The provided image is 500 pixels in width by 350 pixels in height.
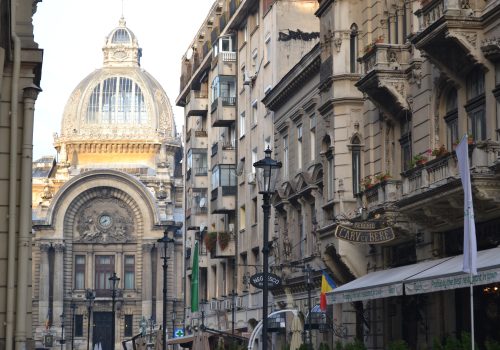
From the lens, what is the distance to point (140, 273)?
12775 centimetres

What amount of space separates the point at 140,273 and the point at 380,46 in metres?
94.1

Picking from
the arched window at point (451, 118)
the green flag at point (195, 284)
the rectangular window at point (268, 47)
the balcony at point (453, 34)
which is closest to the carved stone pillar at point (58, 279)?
the green flag at point (195, 284)

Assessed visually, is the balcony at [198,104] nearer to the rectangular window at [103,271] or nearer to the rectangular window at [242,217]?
the rectangular window at [242,217]

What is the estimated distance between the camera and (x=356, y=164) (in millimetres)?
40219

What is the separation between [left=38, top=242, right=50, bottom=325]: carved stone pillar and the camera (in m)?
123

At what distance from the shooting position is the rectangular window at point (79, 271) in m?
127

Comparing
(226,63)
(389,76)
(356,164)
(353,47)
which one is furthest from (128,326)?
(389,76)

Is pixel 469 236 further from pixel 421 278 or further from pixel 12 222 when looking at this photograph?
pixel 12 222

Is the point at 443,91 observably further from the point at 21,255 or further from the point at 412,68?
the point at 21,255

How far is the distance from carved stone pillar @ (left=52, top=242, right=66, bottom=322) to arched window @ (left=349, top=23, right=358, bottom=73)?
8628cm

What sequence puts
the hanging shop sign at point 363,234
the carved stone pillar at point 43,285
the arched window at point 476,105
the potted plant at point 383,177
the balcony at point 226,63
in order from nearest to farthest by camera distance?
the arched window at point 476,105
the hanging shop sign at point 363,234
the potted plant at point 383,177
the balcony at point 226,63
the carved stone pillar at point 43,285

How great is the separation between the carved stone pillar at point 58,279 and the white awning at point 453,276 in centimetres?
9519

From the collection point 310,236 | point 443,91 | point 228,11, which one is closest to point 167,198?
point 228,11

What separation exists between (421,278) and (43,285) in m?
96.8
